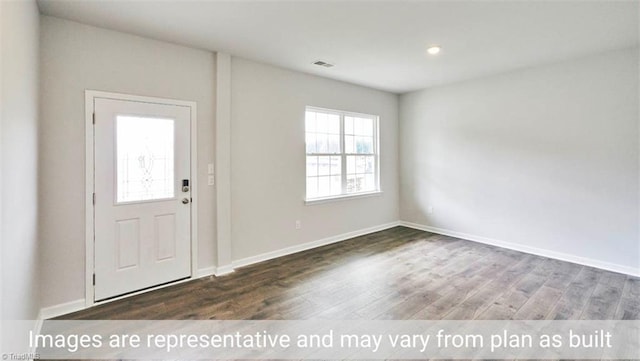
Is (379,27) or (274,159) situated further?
(274,159)

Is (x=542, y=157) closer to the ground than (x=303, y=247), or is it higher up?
higher up

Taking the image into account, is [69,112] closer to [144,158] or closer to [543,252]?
A: [144,158]

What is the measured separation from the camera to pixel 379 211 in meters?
5.64

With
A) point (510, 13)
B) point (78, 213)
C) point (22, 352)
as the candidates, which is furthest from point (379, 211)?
point (22, 352)

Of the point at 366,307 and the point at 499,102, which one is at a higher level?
the point at 499,102

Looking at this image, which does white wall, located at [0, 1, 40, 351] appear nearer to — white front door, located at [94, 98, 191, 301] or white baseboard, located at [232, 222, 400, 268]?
white front door, located at [94, 98, 191, 301]

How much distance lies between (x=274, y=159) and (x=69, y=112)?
7.15 ft

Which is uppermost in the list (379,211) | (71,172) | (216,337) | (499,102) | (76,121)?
(499,102)

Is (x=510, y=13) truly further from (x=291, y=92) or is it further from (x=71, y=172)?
(x=71, y=172)

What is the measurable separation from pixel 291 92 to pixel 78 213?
9.22ft

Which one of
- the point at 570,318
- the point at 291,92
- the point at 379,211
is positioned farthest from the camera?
the point at 379,211

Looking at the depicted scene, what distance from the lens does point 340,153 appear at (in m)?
5.05

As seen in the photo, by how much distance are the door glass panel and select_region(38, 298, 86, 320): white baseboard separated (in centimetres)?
97

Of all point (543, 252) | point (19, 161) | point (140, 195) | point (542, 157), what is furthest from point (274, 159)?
point (543, 252)
